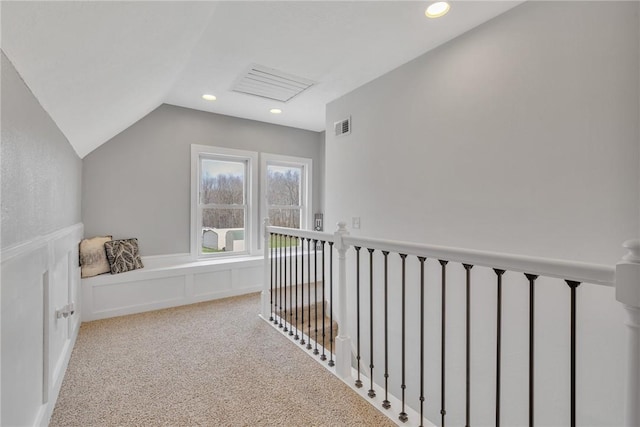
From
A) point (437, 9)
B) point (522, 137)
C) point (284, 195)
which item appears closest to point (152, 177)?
point (284, 195)

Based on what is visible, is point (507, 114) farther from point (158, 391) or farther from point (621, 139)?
point (158, 391)

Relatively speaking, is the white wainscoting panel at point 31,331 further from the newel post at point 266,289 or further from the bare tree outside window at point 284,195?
the bare tree outside window at point 284,195

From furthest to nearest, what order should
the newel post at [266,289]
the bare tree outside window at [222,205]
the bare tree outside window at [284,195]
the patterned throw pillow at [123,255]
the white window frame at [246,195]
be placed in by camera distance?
the bare tree outside window at [284,195] < the bare tree outside window at [222,205] < the white window frame at [246,195] < the patterned throw pillow at [123,255] < the newel post at [266,289]

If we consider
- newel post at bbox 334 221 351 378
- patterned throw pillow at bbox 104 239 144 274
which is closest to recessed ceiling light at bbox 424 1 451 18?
newel post at bbox 334 221 351 378

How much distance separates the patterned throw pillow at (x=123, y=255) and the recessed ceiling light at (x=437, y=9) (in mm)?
3633

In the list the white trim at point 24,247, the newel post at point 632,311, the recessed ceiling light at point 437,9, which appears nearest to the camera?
the newel post at point 632,311

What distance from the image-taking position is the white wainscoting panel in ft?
3.37

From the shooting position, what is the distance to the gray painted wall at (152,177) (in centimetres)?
340

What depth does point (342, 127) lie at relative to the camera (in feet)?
11.3

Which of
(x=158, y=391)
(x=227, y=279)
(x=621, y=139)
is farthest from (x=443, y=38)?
(x=227, y=279)

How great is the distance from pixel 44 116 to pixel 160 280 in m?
2.29

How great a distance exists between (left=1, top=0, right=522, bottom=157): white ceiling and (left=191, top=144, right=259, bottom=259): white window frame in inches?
33.2

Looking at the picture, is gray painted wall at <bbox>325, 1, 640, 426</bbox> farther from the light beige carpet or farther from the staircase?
the light beige carpet

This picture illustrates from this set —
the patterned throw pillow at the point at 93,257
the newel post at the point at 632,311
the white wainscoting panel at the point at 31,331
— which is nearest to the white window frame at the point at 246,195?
the patterned throw pillow at the point at 93,257
